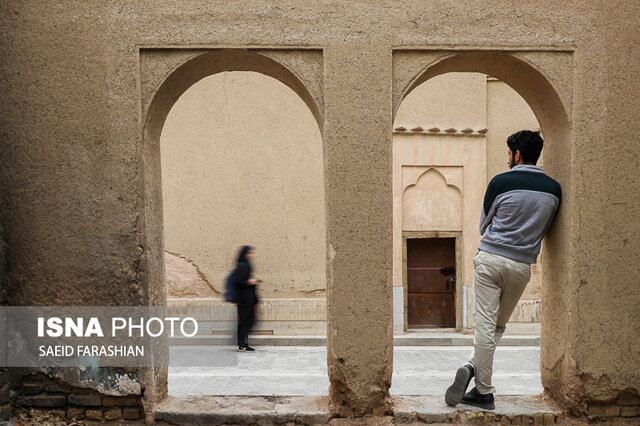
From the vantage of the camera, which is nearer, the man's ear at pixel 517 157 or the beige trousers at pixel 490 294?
the beige trousers at pixel 490 294

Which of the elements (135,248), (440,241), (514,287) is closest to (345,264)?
(514,287)

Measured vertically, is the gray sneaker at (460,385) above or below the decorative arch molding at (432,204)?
below

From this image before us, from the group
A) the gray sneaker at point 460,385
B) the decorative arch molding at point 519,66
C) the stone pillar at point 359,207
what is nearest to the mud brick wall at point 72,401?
the stone pillar at point 359,207

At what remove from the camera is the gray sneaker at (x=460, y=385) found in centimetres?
398

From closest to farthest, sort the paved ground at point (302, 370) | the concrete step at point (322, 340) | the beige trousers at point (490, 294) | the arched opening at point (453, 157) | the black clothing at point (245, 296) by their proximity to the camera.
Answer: the beige trousers at point (490, 294) < the paved ground at point (302, 370) < the black clothing at point (245, 296) < the concrete step at point (322, 340) < the arched opening at point (453, 157)

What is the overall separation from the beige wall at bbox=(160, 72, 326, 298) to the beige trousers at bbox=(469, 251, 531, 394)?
613 cm

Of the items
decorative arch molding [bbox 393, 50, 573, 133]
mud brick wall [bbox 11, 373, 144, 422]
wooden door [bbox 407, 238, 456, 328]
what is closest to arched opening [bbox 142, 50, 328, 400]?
wooden door [bbox 407, 238, 456, 328]

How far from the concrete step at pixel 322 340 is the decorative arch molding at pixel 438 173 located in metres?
2.73

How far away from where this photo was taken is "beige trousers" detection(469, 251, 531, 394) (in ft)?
12.8

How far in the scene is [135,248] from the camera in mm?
4117

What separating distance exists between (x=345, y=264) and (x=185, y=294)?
654 cm

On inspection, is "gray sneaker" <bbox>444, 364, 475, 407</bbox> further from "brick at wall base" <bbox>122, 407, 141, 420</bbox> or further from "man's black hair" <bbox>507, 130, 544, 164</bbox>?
"brick at wall base" <bbox>122, 407, 141, 420</bbox>

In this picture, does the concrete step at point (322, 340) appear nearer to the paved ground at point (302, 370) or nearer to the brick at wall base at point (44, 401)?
the paved ground at point (302, 370)

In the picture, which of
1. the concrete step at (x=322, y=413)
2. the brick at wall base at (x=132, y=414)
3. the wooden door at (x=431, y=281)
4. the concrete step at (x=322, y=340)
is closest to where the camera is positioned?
the concrete step at (x=322, y=413)
